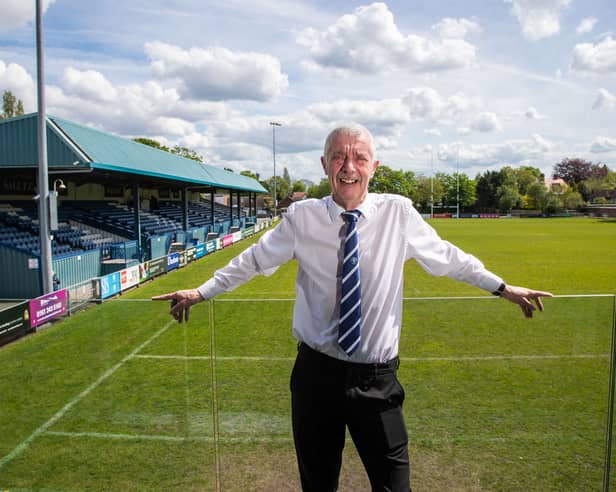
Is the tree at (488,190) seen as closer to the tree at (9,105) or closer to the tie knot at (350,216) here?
the tree at (9,105)

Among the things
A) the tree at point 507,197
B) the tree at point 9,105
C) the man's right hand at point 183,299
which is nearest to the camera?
the man's right hand at point 183,299

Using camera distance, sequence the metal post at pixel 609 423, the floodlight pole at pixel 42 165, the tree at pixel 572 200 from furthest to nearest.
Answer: the tree at pixel 572 200, the floodlight pole at pixel 42 165, the metal post at pixel 609 423

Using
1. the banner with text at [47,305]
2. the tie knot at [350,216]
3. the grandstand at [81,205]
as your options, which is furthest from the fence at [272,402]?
the grandstand at [81,205]

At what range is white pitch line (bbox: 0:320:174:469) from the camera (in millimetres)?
3510

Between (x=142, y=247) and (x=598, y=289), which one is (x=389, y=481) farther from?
(x=142, y=247)

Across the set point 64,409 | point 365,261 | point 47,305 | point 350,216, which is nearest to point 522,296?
point 365,261

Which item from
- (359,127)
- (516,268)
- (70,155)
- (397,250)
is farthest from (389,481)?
(516,268)

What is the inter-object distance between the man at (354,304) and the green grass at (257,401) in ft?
2.74

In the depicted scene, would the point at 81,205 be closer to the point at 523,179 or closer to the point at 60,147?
the point at 60,147

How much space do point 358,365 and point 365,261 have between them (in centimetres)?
49

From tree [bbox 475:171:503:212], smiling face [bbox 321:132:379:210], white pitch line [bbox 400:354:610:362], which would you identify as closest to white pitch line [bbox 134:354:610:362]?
white pitch line [bbox 400:354:610:362]

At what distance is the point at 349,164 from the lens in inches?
92.2

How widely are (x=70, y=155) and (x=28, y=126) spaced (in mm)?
1503

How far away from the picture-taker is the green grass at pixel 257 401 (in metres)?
3.26
